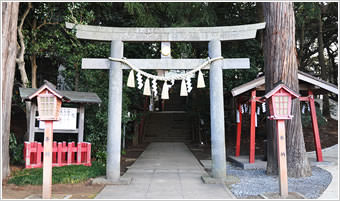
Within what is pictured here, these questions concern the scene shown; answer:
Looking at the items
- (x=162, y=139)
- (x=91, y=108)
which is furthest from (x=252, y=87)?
(x=162, y=139)

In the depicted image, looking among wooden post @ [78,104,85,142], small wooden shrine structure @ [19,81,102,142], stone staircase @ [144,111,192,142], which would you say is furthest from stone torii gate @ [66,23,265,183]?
stone staircase @ [144,111,192,142]

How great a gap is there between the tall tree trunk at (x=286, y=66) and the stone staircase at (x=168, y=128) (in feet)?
33.9

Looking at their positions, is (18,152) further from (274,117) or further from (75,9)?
(274,117)

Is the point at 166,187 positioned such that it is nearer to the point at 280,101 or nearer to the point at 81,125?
the point at 280,101

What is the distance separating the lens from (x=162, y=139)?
16.8 meters

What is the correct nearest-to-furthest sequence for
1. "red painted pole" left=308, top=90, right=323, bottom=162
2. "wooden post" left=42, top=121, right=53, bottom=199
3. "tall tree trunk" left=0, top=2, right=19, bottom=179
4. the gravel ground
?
1. "wooden post" left=42, top=121, right=53, bottom=199
2. the gravel ground
3. "tall tree trunk" left=0, top=2, right=19, bottom=179
4. "red painted pole" left=308, top=90, right=323, bottom=162

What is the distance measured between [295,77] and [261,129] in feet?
30.4

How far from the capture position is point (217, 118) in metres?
6.31

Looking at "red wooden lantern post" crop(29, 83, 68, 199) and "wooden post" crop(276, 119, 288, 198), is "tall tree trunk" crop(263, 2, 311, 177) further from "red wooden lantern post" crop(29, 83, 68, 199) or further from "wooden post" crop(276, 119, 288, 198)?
"red wooden lantern post" crop(29, 83, 68, 199)

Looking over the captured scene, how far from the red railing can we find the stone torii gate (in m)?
2.11

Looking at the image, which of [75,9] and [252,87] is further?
[75,9]

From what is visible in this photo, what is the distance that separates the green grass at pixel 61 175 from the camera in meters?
5.91

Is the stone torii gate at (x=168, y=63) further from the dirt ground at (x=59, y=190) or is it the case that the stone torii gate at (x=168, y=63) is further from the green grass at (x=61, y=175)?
the green grass at (x=61, y=175)

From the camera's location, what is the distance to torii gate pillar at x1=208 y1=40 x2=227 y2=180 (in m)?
6.22
